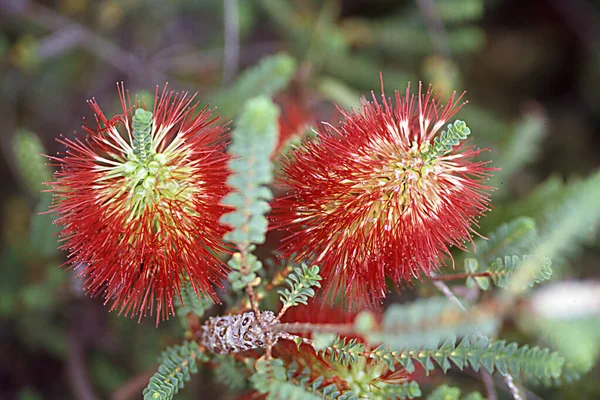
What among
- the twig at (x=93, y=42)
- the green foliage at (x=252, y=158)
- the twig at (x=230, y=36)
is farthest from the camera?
the twig at (x=93, y=42)

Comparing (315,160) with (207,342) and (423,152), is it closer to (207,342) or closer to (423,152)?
(423,152)

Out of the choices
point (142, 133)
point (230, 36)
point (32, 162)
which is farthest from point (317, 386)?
point (230, 36)

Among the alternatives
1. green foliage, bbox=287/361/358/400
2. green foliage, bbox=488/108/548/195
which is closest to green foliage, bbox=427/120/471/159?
green foliage, bbox=287/361/358/400

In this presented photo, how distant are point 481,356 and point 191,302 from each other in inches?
23.8

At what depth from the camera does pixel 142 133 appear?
90 centimetres

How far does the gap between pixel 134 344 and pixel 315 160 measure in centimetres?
124

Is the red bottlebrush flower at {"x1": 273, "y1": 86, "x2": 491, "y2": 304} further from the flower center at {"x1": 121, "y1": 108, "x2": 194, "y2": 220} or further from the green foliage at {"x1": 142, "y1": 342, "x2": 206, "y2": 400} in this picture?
the green foliage at {"x1": 142, "y1": 342, "x2": 206, "y2": 400}

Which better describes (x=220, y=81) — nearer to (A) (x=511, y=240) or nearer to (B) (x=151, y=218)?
(B) (x=151, y=218)

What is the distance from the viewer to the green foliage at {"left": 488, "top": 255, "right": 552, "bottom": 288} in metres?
0.96

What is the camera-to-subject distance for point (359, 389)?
107 cm

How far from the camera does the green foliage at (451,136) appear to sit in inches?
34.6

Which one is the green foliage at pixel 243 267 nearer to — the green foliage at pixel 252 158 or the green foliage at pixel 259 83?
the green foliage at pixel 252 158

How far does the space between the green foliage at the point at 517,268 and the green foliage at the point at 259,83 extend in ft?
2.63

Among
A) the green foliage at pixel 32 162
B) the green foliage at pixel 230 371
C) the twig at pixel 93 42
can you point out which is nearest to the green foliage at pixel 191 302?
the green foliage at pixel 230 371
